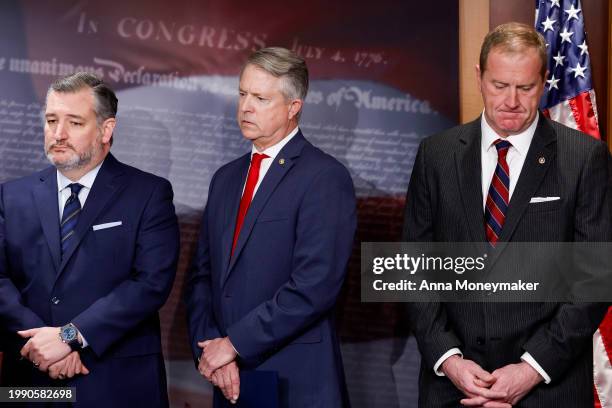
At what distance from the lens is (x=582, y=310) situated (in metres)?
2.91

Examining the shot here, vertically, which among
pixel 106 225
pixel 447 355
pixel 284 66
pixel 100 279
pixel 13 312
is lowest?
pixel 447 355

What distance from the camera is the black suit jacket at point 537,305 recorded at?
2.93m

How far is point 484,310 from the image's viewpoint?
3.01 meters

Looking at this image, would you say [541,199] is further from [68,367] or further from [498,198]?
[68,367]

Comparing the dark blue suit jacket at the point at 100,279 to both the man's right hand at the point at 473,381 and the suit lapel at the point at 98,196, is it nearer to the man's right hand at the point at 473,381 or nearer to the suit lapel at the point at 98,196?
the suit lapel at the point at 98,196

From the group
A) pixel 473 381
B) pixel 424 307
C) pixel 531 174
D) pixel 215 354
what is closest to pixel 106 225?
pixel 215 354

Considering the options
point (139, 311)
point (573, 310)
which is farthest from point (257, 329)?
point (573, 310)

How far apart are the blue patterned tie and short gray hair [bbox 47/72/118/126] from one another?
11.3 inches

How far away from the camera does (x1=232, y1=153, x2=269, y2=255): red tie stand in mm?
3357

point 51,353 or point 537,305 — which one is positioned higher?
point 537,305

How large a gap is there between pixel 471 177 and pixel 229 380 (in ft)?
3.64

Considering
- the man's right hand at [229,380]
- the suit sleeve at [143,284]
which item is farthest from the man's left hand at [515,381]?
the suit sleeve at [143,284]

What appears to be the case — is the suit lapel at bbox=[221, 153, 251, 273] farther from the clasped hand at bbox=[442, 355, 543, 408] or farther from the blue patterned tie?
the clasped hand at bbox=[442, 355, 543, 408]

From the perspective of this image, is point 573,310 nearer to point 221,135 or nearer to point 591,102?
point 591,102
